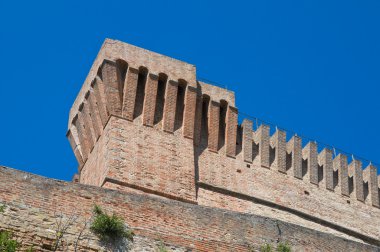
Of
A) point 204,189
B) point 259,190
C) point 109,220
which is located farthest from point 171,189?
point 109,220

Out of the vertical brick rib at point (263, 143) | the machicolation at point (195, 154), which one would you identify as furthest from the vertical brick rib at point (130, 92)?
the vertical brick rib at point (263, 143)

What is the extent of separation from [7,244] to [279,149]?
12876 millimetres

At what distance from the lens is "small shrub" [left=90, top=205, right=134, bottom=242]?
42.9 feet

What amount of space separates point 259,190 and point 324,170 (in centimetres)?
275

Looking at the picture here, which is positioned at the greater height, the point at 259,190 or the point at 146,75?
the point at 146,75

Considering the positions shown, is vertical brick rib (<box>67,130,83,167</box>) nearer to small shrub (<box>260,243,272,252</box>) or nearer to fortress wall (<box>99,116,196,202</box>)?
fortress wall (<box>99,116,196,202</box>)

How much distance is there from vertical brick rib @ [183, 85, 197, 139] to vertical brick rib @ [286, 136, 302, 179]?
297 cm

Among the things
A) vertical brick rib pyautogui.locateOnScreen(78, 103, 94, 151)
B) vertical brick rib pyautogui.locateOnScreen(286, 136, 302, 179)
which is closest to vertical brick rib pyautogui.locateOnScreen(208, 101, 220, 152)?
vertical brick rib pyautogui.locateOnScreen(286, 136, 302, 179)

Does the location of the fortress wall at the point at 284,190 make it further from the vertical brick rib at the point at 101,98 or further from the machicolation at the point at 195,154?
the vertical brick rib at the point at 101,98

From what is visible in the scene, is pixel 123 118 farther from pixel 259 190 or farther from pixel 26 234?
pixel 26 234

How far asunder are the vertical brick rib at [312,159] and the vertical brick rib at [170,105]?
3.99 metres

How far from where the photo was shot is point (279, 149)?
945 inches

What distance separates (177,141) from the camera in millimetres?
21797

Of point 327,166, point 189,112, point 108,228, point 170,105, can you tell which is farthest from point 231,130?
point 108,228
